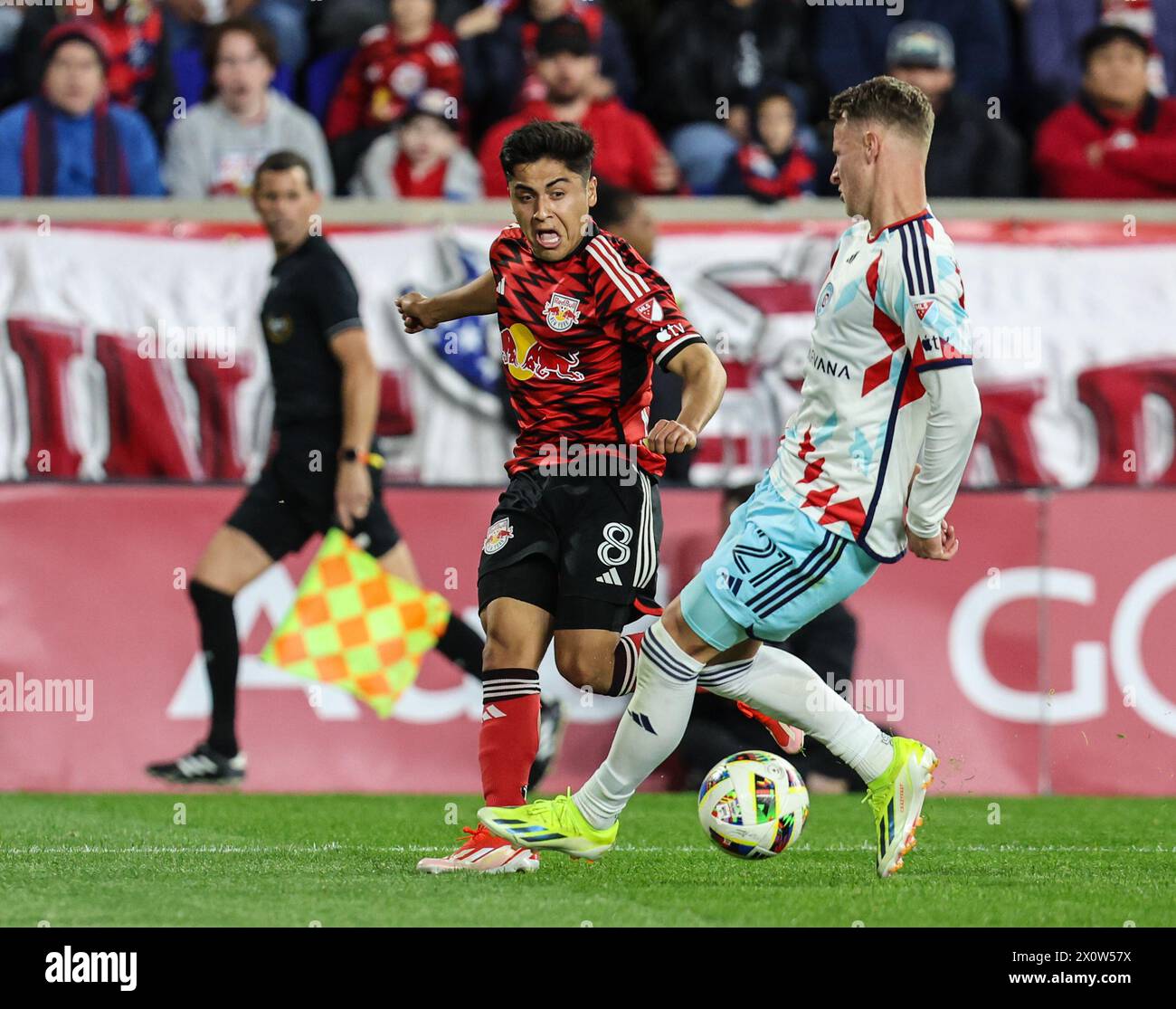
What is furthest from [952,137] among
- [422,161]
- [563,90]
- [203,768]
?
[203,768]

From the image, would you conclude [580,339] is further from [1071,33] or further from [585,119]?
[1071,33]

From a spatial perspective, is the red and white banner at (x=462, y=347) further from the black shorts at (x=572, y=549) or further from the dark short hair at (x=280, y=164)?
the black shorts at (x=572, y=549)

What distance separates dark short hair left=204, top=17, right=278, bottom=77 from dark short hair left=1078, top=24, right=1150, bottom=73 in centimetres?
468

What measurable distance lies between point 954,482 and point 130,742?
4.82 m

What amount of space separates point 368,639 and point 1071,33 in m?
6.23

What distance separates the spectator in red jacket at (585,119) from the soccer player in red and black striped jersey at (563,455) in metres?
5.28

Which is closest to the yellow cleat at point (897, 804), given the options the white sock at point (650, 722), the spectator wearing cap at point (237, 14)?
the white sock at point (650, 722)

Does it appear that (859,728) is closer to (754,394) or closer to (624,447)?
(624,447)

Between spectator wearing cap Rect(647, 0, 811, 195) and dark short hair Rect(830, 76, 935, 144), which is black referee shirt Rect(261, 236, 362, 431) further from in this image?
dark short hair Rect(830, 76, 935, 144)

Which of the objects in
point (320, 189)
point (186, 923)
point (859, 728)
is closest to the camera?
point (186, 923)

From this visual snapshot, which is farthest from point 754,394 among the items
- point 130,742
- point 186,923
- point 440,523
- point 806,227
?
point 186,923

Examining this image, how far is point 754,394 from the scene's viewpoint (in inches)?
413

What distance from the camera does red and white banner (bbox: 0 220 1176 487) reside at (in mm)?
10391

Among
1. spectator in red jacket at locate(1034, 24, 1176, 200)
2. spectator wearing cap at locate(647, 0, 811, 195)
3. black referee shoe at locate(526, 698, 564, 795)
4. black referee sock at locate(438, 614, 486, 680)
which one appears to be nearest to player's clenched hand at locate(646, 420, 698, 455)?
black referee shoe at locate(526, 698, 564, 795)
